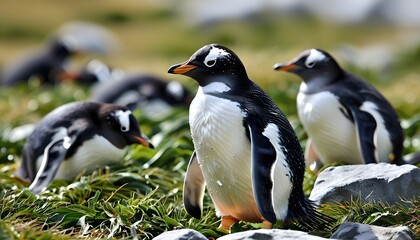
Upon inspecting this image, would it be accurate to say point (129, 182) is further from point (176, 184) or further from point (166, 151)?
point (166, 151)

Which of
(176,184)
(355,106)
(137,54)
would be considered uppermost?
(355,106)

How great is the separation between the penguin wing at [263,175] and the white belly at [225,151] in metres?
0.18

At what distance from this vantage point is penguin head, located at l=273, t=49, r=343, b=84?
7.03m

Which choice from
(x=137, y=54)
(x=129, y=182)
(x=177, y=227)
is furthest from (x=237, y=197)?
(x=137, y=54)

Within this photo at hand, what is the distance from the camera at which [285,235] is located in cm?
463

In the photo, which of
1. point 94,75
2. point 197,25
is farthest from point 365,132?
point 197,25

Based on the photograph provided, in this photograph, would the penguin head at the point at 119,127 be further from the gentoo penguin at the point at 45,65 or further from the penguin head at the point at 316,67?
the gentoo penguin at the point at 45,65

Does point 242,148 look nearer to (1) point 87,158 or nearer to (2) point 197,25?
(1) point 87,158

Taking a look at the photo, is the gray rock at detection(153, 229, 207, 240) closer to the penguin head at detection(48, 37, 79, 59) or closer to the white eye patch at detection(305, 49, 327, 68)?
the white eye patch at detection(305, 49, 327, 68)

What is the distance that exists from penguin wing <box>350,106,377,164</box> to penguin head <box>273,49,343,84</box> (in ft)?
1.31

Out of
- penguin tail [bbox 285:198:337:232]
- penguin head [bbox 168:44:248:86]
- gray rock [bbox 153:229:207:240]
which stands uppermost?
penguin head [bbox 168:44:248:86]

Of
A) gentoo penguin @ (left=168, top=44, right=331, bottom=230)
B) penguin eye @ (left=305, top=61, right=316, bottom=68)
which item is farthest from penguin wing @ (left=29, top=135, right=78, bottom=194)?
penguin eye @ (left=305, top=61, right=316, bottom=68)

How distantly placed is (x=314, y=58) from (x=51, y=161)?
2.20m

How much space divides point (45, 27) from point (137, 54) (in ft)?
14.9
